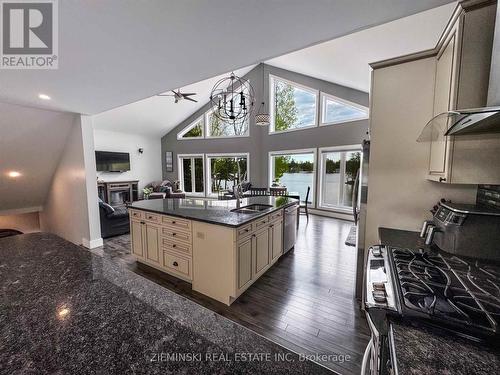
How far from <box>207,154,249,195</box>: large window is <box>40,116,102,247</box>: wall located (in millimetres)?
4697

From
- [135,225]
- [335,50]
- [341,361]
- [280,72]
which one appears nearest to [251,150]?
[280,72]

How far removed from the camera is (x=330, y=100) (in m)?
5.91

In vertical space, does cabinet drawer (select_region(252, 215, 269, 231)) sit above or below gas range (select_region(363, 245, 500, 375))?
below

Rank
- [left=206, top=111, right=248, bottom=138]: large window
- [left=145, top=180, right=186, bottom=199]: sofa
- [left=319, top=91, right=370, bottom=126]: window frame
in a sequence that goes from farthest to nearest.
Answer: [left=206, top=111, right=248, bottom=138]: large window → [left=145, top=180, right=186, bottom=199]: sofa → [left=319, top=91, right=370, bottom=126]: window frame

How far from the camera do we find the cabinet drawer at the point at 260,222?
2393 mm

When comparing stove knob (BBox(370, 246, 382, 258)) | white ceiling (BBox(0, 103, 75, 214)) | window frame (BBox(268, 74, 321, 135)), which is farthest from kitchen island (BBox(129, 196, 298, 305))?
window frame (BBox(268, 74, 321, 135))

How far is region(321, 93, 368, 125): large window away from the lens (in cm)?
543

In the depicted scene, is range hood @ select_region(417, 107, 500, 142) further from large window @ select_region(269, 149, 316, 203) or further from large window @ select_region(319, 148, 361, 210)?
large window @ select_region(269, 149, 316, 203)

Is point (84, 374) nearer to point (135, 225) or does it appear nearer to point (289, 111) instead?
point (135, 225)

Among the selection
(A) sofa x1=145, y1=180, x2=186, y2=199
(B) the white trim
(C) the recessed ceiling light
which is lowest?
(B) the white trim

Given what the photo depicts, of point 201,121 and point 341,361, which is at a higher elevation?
point 201,121

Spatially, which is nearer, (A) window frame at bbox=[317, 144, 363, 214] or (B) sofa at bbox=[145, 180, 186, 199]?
(A) window frame at bbox=[317, 144, 363, 214]

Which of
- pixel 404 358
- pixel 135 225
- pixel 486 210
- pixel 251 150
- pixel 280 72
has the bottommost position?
pixel 135 225

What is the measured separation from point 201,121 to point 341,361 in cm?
837
